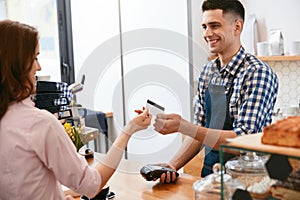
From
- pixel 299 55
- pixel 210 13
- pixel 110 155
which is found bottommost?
pixel 110 155

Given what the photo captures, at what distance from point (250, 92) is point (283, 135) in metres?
1.07

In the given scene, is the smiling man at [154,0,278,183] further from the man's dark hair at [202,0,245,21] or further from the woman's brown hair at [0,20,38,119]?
the woman's brown hair at [0,20,38,119]

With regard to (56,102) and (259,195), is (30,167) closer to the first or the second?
(259,195)

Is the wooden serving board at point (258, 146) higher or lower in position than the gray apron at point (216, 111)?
higher

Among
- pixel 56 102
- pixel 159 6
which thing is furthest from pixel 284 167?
pixel 159 6

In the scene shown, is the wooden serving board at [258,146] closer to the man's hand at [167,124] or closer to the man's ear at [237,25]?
the man's hand at [167,124]

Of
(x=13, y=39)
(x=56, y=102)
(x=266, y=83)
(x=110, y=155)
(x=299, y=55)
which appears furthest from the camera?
(x=299, y=55)

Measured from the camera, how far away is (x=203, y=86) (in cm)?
215

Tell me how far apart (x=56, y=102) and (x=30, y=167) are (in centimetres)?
109

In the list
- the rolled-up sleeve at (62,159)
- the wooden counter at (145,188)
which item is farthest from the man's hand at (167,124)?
the rolled-up sleeve at (62,159)

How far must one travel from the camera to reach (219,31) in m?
2.00

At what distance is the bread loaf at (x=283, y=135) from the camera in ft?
2.46

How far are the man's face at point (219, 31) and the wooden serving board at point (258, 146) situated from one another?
1.22 metres

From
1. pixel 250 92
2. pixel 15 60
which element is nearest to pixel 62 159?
pixel 15 60
